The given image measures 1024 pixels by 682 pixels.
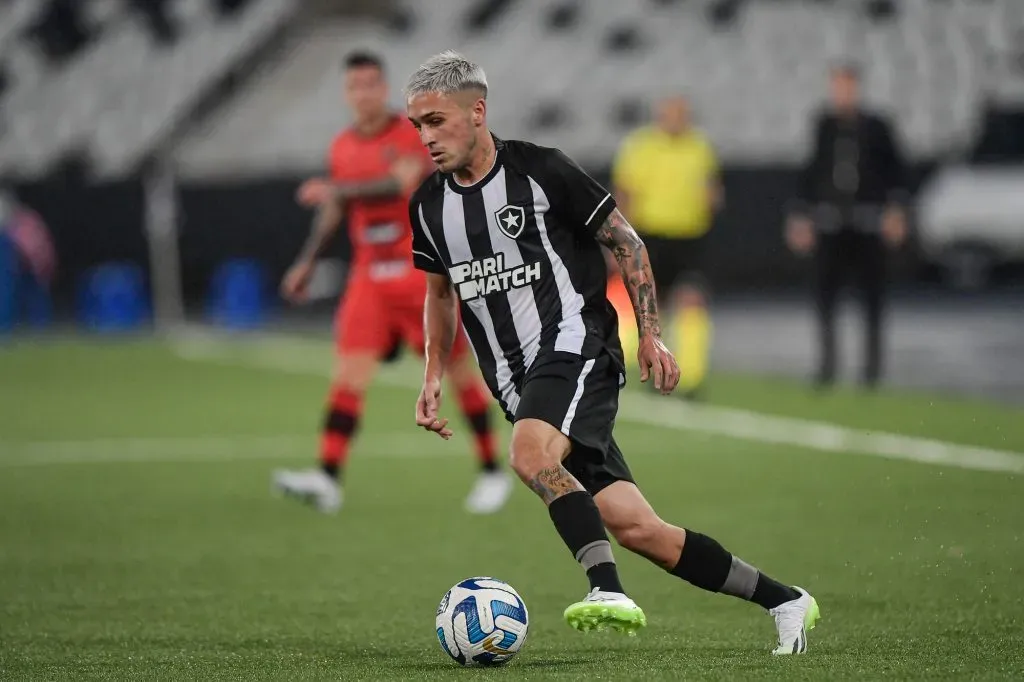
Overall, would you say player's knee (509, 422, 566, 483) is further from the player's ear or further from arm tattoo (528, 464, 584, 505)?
the player's ear

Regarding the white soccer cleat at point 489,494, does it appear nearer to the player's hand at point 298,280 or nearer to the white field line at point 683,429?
the player's hand at point 298,280

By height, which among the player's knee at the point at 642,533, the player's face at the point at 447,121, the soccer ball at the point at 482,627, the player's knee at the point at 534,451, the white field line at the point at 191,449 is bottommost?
the white field line at the point at 191,449

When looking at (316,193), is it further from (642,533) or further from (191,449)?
(642,533)

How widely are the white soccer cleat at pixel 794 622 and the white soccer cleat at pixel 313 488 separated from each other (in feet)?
14.3

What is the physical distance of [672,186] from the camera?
51.1 feet

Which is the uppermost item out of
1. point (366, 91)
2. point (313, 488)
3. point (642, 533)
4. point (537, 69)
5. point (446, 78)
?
point (537, 69)

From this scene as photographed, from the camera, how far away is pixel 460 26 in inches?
1334

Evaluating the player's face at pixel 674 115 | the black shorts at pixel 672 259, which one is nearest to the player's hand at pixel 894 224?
the black shorts at pixel 672 259

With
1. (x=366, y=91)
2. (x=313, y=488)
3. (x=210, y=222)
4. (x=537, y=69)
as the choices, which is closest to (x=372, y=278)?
(x=366, y=91)

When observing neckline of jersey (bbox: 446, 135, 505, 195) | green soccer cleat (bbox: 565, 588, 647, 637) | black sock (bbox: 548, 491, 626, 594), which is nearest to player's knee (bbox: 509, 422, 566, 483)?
black sock (bbox: 548, 491, 626, 594)

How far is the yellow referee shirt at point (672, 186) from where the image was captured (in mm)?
15547

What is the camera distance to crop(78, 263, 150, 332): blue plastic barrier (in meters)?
26.4

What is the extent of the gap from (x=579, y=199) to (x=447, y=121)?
1.62 feet

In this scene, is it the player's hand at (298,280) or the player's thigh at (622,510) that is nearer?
the player's thigh at (622,510)
